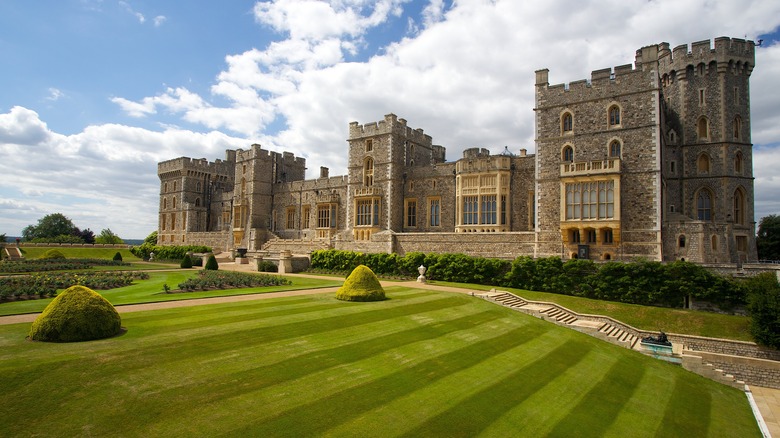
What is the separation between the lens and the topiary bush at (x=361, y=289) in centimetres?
2055

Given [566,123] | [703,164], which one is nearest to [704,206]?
[703,164]

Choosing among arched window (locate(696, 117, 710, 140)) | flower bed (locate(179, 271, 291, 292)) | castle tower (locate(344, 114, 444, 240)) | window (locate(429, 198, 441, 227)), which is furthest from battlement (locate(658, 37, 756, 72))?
flower bed (locate(179, 271, 291, 292))

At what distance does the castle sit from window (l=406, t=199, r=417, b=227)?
12cm

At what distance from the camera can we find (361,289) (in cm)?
2086

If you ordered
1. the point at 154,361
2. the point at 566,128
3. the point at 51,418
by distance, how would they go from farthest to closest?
the point at 566,128 → the point at 154,361 → the point at 51,418

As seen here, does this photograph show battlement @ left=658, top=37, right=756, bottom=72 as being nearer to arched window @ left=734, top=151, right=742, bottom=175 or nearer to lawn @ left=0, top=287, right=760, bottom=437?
arched window @ left=734, top=151, right=742, bottom=175

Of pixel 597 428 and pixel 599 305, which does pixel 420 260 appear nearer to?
pixel 599 305

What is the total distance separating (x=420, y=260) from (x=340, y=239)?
11.1 metres

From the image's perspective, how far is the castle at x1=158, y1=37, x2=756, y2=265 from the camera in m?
28.8

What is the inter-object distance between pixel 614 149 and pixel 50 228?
94.4 metres

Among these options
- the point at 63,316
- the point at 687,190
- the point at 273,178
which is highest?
the point at 273,178

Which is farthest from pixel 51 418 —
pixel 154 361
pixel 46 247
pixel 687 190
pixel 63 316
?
pixel 46 247

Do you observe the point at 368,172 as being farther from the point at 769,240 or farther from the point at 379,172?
the point at 769,240

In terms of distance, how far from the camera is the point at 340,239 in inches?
1684
